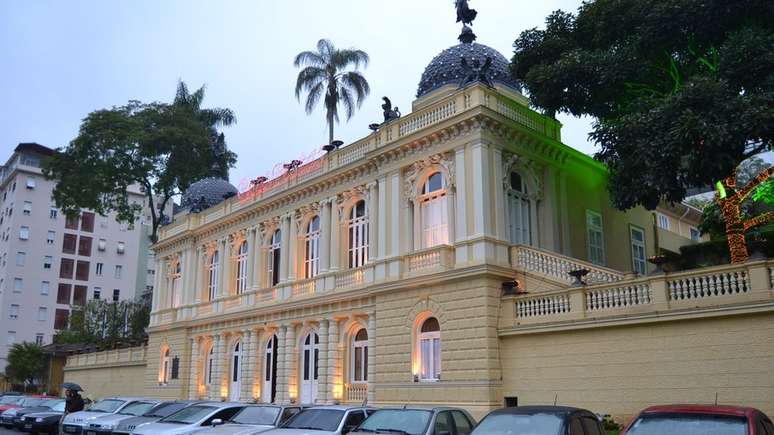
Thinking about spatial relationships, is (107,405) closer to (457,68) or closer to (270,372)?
(270,372)

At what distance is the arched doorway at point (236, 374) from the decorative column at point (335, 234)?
757cm

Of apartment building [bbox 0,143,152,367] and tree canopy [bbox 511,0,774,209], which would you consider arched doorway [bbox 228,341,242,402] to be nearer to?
tree canopy [bbox 511,0,774,209]

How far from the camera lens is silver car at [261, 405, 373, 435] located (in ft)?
40.7

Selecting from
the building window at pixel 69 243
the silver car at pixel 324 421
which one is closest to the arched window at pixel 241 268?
the silver car at pixel 324 421

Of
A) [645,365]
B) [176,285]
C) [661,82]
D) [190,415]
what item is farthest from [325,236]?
[176,285]

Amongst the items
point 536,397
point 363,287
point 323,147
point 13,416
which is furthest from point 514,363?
point 13,416

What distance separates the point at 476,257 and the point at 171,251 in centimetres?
2323

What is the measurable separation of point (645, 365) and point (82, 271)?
6689 centimetres

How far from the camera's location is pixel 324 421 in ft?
42.1

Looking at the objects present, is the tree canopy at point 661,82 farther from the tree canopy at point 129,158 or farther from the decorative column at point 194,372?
the tree canopy at point 129,158

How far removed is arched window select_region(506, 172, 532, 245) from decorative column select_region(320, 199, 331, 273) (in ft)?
25.8

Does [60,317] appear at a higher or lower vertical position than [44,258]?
lower

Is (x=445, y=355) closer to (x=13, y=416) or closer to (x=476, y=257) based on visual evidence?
(x=476, y=257)

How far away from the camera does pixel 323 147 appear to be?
97.2 feet
